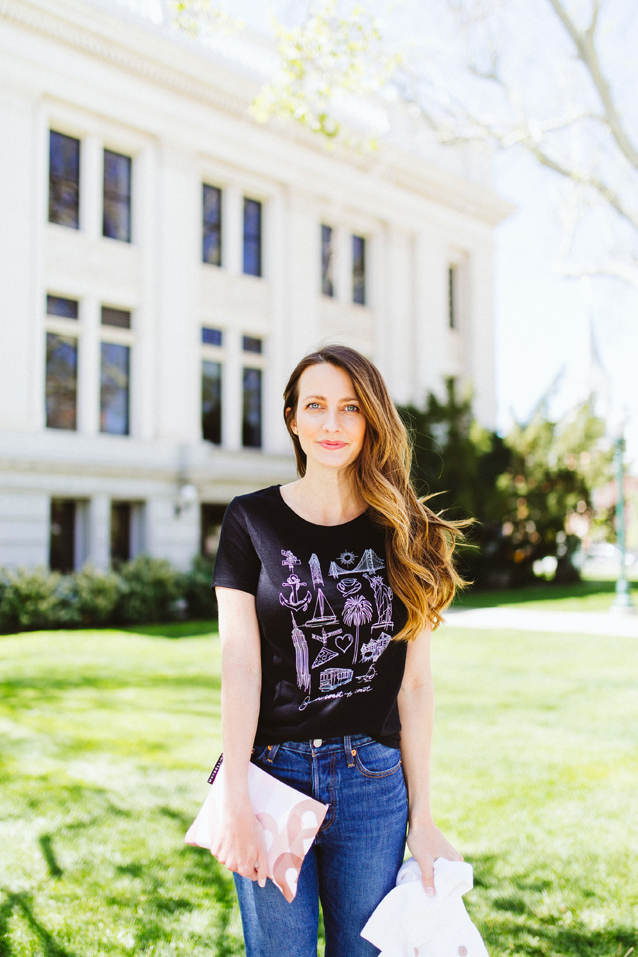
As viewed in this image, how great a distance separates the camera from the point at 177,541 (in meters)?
16.6

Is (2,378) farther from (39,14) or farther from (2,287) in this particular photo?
(39,14)

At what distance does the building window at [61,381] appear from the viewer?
15.5 meters

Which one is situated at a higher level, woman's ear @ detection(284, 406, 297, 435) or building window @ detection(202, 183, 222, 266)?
building window @ detection(202, 183, 222, 266)

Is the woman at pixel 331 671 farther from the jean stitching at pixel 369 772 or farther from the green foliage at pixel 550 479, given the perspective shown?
the green foliage at pixel 550 479

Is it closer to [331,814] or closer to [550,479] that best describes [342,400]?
[331,814]

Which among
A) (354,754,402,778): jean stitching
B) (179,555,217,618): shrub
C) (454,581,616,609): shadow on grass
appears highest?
(354,754,402,778): jean stitching

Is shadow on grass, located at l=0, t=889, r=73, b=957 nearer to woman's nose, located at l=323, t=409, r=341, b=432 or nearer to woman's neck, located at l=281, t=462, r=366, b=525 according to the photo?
woman's neck, located at l=281, t=462, r=366, b=525

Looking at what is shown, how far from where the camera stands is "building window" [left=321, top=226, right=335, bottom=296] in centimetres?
2031

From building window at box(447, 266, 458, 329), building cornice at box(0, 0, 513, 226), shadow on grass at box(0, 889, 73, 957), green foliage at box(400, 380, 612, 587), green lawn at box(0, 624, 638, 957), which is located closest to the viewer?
shadow on grass at box(0, 889, 73, 957)

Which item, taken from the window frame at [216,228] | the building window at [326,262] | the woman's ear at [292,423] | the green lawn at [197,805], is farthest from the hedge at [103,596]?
the woman's ear at [292,423]

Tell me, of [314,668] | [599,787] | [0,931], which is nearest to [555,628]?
[599,787]

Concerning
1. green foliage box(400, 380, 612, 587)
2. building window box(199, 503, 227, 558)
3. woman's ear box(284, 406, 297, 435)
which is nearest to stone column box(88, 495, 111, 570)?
building window box(199, 503, 227, 558)

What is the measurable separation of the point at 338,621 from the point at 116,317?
15.8m

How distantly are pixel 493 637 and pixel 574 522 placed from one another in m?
13.2
